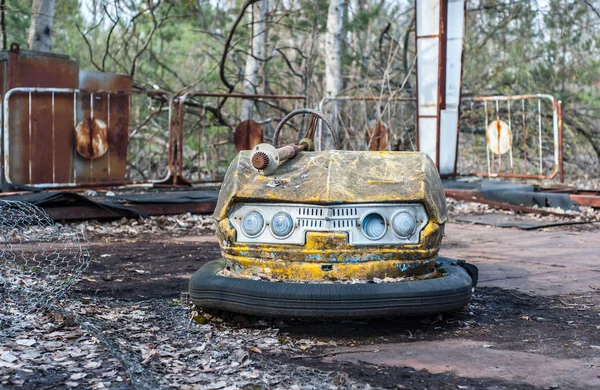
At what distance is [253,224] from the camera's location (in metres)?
3.45

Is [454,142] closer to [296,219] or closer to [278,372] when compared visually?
[296,219]

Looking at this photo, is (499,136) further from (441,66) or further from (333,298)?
(333,298)

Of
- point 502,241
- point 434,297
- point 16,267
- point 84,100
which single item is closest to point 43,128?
point 84,100

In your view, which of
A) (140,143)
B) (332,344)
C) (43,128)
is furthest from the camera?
(140,143)

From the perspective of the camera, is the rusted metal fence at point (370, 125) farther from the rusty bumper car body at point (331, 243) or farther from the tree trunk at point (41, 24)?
the rusty bumper car body at point (331, 243)

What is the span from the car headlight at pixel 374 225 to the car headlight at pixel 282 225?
327 mm

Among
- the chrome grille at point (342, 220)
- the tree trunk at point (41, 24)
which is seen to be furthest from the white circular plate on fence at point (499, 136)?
the chrome grille at point (342, 220)

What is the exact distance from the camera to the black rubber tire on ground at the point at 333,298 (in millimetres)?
3135

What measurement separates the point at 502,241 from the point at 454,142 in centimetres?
449

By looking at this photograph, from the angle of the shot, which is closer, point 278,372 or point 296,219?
point 278,372

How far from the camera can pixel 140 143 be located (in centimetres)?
1307

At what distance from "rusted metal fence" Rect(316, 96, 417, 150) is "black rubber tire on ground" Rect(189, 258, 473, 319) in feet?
21.4

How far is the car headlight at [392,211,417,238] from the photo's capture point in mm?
3377

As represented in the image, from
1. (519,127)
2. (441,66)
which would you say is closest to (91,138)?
(441,66)
